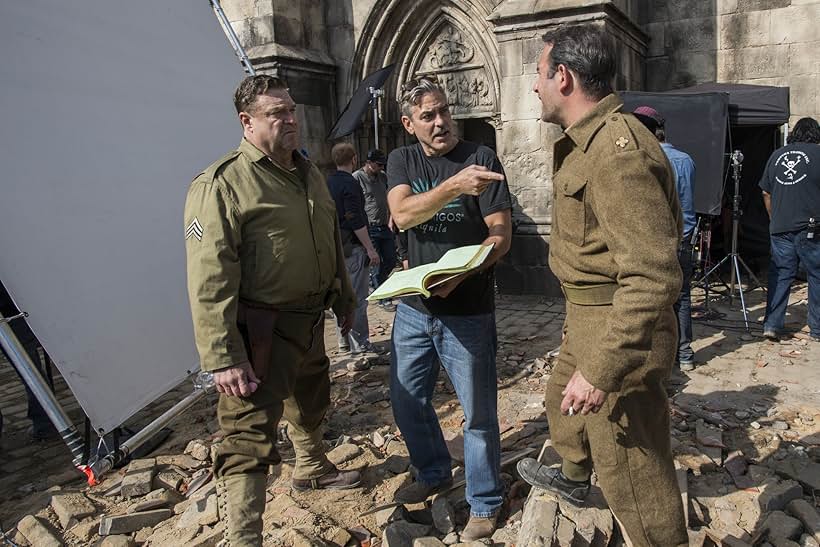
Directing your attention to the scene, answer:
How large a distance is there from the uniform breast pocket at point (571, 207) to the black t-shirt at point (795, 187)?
435 centimetres

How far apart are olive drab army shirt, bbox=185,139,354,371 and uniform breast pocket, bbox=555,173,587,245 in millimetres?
1143

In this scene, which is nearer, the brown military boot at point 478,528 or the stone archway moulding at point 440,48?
the brown military boot at point 478,528

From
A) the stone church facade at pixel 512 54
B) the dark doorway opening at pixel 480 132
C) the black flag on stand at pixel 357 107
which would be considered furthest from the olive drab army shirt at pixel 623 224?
the dark doorway opening at pixel 480 132

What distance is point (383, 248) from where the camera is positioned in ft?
22.5

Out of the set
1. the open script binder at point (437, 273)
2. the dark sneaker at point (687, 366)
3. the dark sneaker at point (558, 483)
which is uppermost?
the open script binder at point (437, 273)

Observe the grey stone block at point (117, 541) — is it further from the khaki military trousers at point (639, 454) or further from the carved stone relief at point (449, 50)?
the carved stone relief at point (449, 50)

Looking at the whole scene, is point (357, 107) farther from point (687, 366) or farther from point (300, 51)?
point (687, 366)

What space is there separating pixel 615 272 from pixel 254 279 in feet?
4.82

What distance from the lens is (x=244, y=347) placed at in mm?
2506

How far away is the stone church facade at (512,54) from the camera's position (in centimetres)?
730

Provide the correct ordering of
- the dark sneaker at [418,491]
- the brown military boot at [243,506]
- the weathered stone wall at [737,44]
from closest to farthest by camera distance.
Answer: the brown military boot at [243,506] → the dark sneaker at [418,491] → the weathered stone wall at [737,44]

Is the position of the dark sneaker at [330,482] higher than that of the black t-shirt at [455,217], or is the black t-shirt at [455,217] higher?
the black t-shirt at [455,217]

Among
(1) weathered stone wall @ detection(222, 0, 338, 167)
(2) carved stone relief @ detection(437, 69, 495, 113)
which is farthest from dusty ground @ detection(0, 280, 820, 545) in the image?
(1) weathered stone wall @ detection(222, 0, 338, 167)

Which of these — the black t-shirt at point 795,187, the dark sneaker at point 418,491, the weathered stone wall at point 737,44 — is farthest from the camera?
the weathered stone wall at point 737,44
